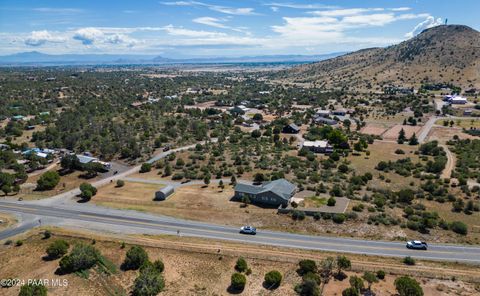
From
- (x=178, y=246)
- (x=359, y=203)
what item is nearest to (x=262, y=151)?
(x=359, y=203)

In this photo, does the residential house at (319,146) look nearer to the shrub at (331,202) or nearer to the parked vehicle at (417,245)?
the shrub at (331,202)

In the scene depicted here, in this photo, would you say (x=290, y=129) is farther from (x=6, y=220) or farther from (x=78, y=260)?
(x=78, y=260)

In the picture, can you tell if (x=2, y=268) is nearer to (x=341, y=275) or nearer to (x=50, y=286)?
(x=50, y=286)

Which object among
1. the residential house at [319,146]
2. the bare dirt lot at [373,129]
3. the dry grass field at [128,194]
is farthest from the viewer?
the bare dirt lot at [373,129]

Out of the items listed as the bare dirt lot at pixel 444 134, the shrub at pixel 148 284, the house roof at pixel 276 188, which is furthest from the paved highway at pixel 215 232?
the bare dirt lot at pixel 444 134

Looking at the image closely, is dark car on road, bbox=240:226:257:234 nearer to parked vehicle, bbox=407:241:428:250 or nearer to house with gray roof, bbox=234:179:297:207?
house with gray roof, bbox=234:179:297:207

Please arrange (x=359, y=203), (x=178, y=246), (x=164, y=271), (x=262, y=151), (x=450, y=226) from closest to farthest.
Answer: (x=164, y=271), (x=178, y=246), (x=450, y=226), (x=359, y=203), (x=262, y=151)

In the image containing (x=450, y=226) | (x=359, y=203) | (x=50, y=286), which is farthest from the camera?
(x=359, y=203)
